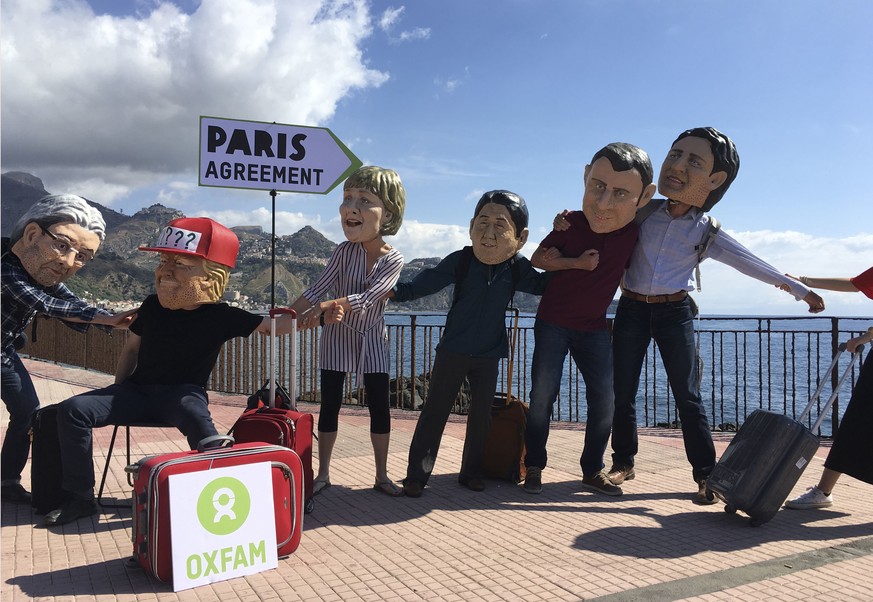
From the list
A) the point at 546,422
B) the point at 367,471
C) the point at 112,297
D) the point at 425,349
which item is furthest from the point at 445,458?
the point at 112,297

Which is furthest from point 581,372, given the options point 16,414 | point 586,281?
point 16,414

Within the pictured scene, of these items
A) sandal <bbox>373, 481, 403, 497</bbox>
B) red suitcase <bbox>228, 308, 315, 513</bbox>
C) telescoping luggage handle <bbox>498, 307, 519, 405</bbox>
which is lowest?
sandal <bbox>373, 481, 403, 497</bbox>

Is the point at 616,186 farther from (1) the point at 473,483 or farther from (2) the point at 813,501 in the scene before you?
(2) the point at 813,501

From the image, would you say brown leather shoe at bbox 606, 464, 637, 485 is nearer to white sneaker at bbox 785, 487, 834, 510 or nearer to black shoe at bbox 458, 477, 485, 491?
black shoe at bbox 458, 477, 485, 491

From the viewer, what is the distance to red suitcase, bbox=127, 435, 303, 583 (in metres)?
2.85

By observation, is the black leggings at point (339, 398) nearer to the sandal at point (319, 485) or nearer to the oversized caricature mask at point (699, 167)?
the sandal at point (319, 485)

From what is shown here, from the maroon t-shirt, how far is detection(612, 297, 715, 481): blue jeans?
0.64 ft

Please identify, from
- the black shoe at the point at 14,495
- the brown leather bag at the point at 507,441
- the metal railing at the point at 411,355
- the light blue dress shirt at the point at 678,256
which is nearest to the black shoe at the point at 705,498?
the brown leather bag at the point at 507,441

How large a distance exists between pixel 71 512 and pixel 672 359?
3.70 m

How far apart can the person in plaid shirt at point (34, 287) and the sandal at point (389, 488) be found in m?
1.86

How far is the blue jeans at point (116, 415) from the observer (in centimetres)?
354

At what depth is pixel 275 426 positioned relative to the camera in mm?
3693

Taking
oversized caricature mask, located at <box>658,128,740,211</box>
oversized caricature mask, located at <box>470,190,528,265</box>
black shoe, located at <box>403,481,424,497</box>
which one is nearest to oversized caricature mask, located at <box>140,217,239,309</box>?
oversized caricature mask, located at <box>470,190,528,265</box>

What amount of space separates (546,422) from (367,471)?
4.64 ft
